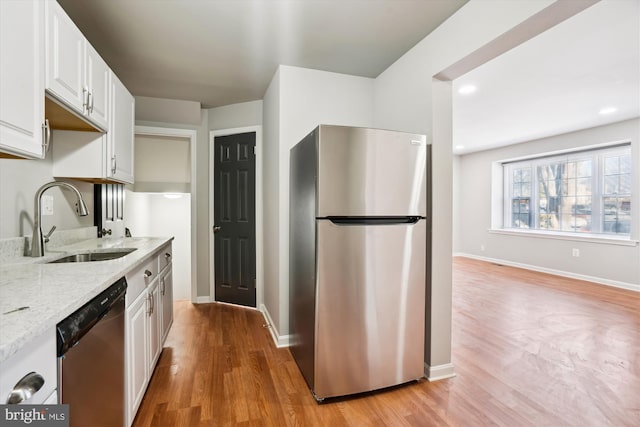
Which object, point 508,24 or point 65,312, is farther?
point 508,24

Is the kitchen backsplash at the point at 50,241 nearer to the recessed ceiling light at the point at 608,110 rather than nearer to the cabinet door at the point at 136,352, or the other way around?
the cabinet door at the point at 136,352

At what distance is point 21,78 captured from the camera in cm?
113

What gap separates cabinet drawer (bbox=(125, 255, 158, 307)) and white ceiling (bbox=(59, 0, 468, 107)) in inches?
62.5

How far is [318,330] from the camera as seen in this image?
5.77 feet

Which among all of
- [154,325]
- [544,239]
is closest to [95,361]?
[154,325]

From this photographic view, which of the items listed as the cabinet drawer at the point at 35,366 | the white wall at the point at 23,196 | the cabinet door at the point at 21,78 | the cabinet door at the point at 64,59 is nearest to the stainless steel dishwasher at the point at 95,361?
the cabinet drawer at the point at 35,366

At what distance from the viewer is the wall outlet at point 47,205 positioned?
72.7 inches

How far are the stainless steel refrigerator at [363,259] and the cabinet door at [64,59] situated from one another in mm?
1255

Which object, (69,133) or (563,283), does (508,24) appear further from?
(563,283)

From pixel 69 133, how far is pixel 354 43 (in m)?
2.04

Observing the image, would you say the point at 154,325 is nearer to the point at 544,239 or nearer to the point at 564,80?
the point at 564,80

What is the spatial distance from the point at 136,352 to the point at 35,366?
3.08 feet

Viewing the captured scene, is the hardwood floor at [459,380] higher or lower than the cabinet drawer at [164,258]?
lower

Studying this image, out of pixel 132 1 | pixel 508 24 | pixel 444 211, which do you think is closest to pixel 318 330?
pixel 444 211
